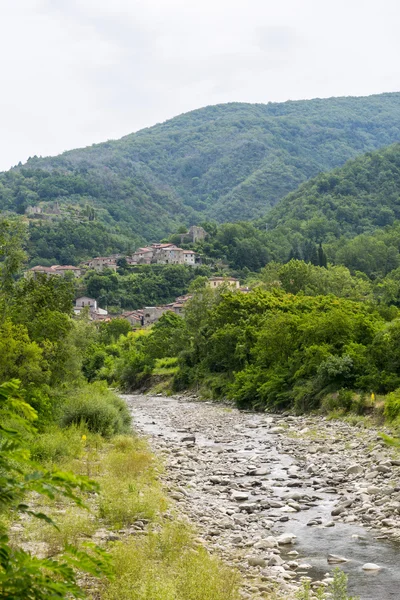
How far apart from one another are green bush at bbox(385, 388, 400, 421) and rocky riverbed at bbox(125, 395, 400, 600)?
1441 mm

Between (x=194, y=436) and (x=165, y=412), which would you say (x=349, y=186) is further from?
(x=194, y=436)

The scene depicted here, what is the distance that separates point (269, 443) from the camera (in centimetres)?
2977

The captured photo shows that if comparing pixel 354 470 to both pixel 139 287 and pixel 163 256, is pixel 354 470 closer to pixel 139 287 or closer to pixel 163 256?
pixel 139 287

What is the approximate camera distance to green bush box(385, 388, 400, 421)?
30348 mm

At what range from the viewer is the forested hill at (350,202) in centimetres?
16862

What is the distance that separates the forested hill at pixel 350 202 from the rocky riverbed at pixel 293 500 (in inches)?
5347

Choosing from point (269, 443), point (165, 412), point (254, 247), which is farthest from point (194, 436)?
point (254, 247)

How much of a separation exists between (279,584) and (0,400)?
9.08m

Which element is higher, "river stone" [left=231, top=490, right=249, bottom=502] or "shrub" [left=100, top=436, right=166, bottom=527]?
"shrub" [left=100, top=436, right=166, bottom=527]

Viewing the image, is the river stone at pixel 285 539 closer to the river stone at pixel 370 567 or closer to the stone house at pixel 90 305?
the river stone at pixel 370 567

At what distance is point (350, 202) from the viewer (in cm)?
17725

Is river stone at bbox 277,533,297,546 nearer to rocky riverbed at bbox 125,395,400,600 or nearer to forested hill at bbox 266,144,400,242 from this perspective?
rocky riverbed at bbox 125,395,400,600

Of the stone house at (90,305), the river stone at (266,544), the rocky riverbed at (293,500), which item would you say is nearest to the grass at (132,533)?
the rocky riverbed at (293,500)

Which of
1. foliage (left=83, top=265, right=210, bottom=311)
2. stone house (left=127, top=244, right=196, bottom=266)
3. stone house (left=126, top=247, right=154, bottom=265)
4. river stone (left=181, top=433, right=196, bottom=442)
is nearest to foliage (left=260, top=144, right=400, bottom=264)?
stone house (left=127, top=244, right=196, bottom=266)
